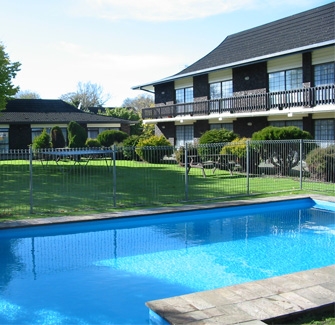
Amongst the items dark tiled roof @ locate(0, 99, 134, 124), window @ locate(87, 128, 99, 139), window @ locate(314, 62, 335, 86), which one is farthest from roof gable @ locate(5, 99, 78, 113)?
window @ locate(314, 62, 335, 86)

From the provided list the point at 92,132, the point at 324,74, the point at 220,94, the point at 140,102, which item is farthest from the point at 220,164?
the point at 140,102

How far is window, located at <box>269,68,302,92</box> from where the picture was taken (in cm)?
2428

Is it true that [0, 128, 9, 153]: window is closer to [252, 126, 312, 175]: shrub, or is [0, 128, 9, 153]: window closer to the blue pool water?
[252, 126, 312, 175]: shrub

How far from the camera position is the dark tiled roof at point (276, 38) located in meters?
24.3

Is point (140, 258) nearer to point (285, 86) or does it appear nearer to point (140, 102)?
point (285, 86)

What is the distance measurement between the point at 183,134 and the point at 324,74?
13.3m

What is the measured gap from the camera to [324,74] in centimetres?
2264

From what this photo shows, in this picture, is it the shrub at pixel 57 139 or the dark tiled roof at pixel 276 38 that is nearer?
the dark tiled roof at pixel 276 38

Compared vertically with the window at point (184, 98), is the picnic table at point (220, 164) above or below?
below

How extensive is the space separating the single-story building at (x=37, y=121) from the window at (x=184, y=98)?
24.8ft

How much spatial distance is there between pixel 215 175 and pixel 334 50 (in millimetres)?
8764

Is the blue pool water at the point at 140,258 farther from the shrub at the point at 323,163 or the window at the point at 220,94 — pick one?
the window at the point at 220,94

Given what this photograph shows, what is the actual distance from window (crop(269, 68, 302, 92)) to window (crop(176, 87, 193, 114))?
6.95 m

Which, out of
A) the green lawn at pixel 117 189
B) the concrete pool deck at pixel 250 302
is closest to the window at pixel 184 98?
the green lawn at pixel 117 189
